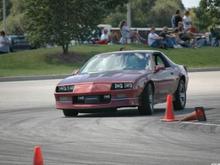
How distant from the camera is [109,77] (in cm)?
1588

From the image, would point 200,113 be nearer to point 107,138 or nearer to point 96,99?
point 96,99

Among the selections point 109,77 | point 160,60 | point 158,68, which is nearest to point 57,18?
point 160,60

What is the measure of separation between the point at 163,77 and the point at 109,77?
1.72m

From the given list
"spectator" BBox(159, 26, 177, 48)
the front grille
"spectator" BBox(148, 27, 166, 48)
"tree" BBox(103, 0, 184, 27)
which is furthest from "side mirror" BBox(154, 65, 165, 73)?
"tree" BBox(103, 0, 184, 27)

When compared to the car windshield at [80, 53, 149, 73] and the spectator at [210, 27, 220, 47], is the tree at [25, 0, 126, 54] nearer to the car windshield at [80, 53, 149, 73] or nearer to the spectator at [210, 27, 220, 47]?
the spectator at [210, 27, 220, 47]

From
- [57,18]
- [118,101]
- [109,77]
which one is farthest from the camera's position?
[57,18]

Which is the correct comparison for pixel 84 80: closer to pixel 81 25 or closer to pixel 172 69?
pixel 172 69

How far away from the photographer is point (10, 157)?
10008 millimetres

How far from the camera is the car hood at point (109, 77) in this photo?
15.8m

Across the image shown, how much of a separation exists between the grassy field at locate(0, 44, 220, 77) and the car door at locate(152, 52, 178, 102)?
16.6 m

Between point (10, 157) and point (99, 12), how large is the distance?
31151mm

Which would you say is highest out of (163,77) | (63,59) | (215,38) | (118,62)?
(118,62)

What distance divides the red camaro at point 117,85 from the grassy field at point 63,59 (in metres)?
17.0

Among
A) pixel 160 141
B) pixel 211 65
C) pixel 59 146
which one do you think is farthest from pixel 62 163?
pixel 211 65
